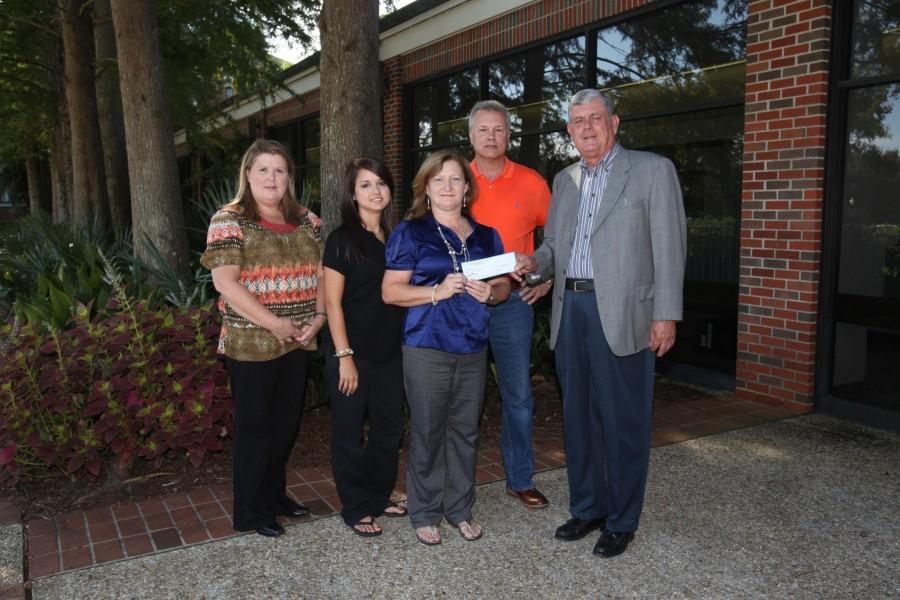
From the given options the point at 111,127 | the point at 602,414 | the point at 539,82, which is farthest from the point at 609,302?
the point at 111,127

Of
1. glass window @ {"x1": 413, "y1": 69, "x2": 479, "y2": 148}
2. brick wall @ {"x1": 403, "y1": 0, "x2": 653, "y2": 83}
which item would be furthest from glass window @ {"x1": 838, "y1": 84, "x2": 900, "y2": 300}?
glass window @ {"x1": 413, "y1": 69, "x2": 479, "y2": 148}

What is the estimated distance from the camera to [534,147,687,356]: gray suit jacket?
131 inches

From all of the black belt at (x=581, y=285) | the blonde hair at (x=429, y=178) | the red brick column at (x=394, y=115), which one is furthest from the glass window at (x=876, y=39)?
the red brick column at (x=394, y=115)

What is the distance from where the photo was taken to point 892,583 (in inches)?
124

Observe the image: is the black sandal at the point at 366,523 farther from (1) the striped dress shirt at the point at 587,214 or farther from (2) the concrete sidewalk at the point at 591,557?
(1) the striped dress shirt at the point at 587,214

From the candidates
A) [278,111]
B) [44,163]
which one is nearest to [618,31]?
[278,111]

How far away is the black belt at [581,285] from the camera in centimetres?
348

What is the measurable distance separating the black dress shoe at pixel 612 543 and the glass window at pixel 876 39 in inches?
152

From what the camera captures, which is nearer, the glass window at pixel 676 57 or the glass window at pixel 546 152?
the glass window at pixel 676 57

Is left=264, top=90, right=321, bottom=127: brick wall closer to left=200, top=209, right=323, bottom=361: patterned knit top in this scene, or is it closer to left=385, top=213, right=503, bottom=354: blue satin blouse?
left=200, top=209, right=323, bottom=361: patterned knit top

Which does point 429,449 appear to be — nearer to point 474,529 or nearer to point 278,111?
point 474,529

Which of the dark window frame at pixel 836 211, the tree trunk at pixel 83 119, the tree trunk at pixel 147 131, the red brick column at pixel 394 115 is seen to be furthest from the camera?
the tree trunk at pixel 83 119

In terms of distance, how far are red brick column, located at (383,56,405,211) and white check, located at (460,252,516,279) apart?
8061 millimetres

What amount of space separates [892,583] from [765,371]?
119 inches
